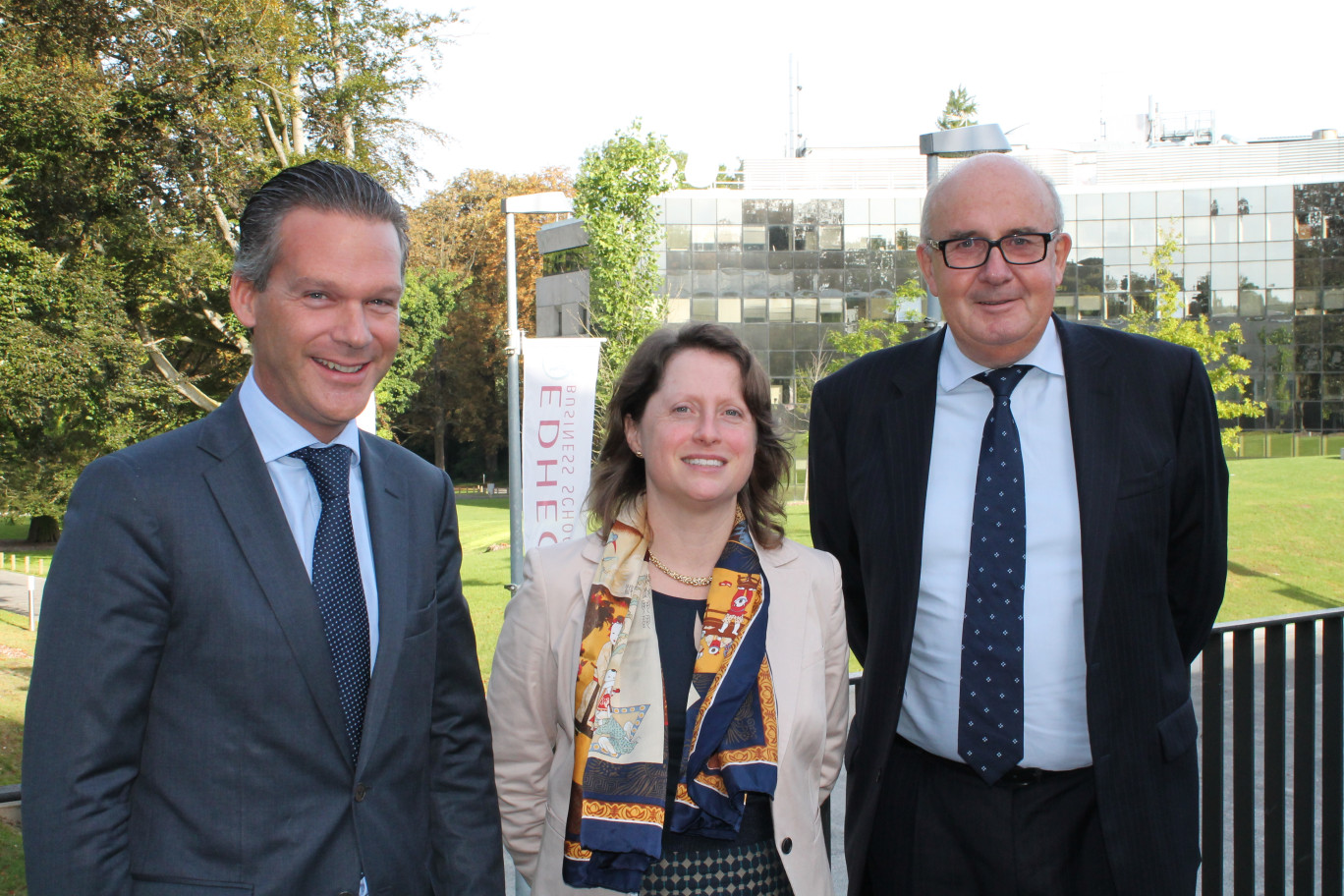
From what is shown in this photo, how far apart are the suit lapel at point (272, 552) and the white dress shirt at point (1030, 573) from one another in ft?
5.09

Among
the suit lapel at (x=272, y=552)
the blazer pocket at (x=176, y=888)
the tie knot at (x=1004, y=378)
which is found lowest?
the blazer pocket at (x=176, y=888)

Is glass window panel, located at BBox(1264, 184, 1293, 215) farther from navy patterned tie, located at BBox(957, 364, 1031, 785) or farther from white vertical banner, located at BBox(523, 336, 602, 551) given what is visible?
navy patterned tie, located at BBox(957, 364, 1031, 785)

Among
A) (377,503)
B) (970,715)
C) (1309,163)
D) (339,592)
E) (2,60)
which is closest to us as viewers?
(339,592)

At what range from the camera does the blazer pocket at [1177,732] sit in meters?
2.51

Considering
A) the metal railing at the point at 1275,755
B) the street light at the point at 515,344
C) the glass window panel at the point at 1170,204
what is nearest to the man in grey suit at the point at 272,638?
the metal railing at the point at 1275,755

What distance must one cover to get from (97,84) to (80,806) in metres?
24.7

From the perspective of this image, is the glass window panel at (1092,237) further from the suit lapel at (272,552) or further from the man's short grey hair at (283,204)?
the suit lapel at (272,552)

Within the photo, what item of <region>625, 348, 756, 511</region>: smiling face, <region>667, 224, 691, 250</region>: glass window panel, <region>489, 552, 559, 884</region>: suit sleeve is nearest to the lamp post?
<region>625, 348, 756, 511</region>: smiling face

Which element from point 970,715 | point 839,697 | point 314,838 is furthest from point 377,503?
point 970,715

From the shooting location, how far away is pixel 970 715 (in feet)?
8.29

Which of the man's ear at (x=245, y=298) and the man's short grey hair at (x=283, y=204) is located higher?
the man's short grey hair at (x=283, y=204)

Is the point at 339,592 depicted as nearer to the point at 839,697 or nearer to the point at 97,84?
the point at 839,697

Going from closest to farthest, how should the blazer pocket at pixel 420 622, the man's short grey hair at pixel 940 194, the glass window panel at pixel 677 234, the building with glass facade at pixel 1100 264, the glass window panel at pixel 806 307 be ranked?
1. the blazer pocket at pixel 420 622
2. the man's short grey hair at pixel 940 194
3. the building with glass facade at pixel 1100 264
4. the glass window panel at pixel 677 234
5. the glass window panel at pixel 806 307

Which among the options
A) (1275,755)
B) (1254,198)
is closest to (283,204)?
(1275,755)
